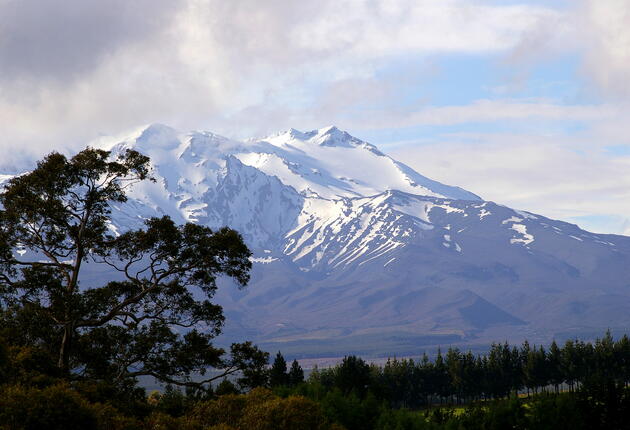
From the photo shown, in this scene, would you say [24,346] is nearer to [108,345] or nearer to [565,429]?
[108,345]

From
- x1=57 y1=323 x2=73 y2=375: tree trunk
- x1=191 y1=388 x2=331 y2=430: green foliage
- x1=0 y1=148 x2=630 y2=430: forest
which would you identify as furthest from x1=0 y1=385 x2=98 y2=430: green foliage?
x1=57 y1=323 x2=73 y2=375: tree trunk

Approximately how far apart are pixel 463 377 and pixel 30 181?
15249cm

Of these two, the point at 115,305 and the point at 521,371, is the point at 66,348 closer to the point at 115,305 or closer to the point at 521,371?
the point at 115,305

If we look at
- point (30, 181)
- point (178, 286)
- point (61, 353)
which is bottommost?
point (61, 353)

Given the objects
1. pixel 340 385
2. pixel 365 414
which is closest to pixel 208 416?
pixel 365 414

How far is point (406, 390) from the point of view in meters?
198

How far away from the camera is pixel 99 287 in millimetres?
57031

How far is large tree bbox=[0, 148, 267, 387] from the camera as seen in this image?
5578 centimetres

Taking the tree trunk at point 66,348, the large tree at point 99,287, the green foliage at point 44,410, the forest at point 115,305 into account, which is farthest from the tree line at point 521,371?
the green foliage at point 44,410

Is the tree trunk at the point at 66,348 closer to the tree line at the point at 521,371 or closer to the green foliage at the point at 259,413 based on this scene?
the green foliage at the point at 259,413

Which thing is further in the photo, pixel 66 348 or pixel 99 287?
pixel 99 287

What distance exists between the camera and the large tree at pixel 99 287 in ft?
183

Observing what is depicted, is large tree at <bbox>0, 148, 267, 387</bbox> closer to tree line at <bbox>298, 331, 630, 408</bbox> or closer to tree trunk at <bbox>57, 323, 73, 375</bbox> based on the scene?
tree trunk at <bbox>57, 323, 73, 375</bbox>

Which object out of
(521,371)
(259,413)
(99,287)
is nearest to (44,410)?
(259,413)
